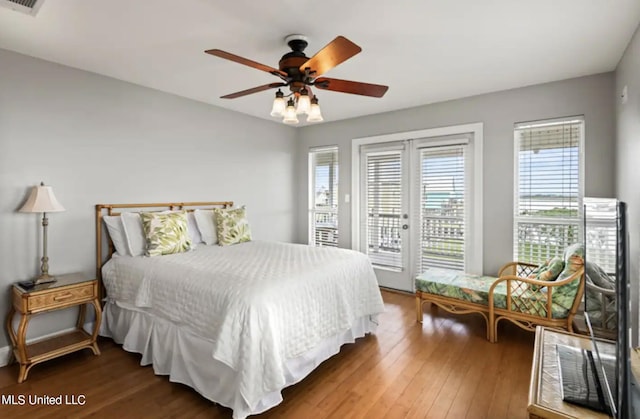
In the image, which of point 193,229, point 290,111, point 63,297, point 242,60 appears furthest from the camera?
point 193,229

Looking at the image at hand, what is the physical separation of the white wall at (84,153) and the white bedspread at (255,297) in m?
0.58

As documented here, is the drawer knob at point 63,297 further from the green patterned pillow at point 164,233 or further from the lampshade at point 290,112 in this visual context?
the lampshade at point 290,112

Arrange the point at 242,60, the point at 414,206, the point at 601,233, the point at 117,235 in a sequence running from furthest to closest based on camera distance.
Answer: the point at 414,206, the point at 117,235, the point at 242,60, the point at 601,233

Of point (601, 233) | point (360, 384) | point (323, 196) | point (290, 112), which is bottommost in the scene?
point (360, 384)

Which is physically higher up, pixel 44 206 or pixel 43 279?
pixel 44 206

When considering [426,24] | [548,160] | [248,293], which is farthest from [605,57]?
[248,293]

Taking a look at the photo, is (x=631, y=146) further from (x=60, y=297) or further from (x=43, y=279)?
(x=43, y=279)

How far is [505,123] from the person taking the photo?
3514mm

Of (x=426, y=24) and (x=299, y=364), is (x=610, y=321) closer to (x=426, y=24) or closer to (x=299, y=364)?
(x=299, y=364)

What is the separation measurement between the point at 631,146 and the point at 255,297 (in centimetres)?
294

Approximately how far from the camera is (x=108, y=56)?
265 centimetres

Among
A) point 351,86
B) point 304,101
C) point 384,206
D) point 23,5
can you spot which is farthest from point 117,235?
point 384,206

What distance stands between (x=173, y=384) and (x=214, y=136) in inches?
115

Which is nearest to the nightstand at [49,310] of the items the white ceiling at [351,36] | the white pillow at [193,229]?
the white pillow at [193,229]
